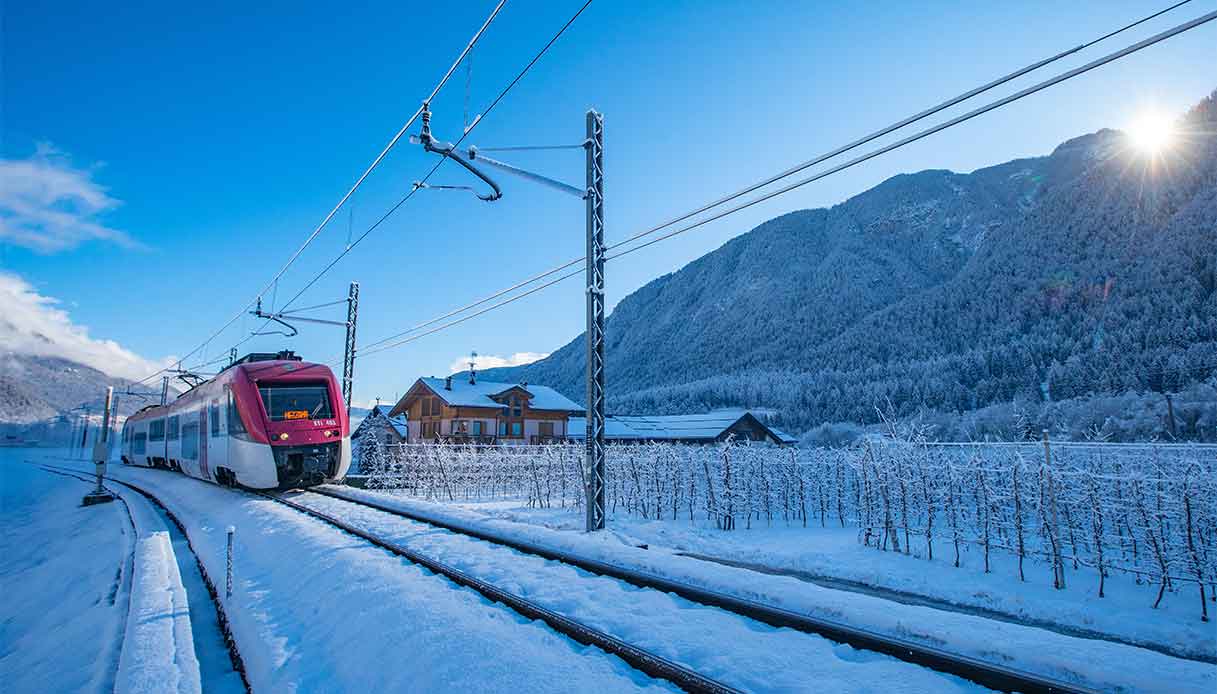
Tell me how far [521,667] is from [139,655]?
383cm

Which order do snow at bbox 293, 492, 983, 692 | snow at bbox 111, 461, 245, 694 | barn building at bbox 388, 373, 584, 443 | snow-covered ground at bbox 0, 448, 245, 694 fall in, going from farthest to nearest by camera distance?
barn building at bbox 388, 373, 584, 443 < snow-covered ground at bbox 0, 448, 245, 694 < snow at bbox 111, 461, 245, 694 < snow at bbox 293, 492, 983, 692

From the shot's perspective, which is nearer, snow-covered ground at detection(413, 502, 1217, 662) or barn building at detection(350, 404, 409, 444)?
snow-covered ground at detection(413, 502, 1217, 662)

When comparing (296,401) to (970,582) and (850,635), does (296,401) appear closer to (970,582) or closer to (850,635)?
(850,635)

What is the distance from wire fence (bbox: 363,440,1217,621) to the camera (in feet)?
45.9

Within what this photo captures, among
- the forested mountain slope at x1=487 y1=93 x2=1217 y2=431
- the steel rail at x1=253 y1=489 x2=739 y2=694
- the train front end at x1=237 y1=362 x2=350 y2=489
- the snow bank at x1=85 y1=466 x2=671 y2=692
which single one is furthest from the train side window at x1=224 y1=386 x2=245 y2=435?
the forested mountain slope at x1=487 y1=93 x2=1217 y2=431

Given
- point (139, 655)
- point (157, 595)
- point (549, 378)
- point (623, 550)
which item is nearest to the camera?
point (139, 655)

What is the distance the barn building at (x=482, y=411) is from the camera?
3962cm

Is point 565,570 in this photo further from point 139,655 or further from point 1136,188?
point 1136,188

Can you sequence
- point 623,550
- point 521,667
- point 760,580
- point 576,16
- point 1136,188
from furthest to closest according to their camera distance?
point 1136,188 < point 576,16 < point 623,550 < point 760,580 < point 521,667

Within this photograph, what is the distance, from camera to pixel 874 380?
272 feet

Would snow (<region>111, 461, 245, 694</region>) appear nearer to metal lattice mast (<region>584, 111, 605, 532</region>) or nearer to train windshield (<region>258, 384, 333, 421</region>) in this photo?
train windshield (<region>258, 384, 333, 421</region>)

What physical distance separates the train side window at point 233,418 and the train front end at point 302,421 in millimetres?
819

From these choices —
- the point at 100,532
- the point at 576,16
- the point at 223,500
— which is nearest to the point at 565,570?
the point at 576,16

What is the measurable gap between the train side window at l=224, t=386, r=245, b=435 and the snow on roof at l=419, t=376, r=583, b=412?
23.7m
